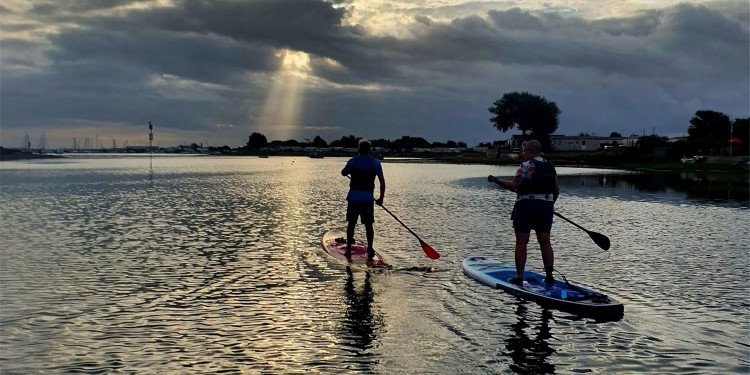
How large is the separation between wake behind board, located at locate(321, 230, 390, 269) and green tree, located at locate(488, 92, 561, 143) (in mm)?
175400

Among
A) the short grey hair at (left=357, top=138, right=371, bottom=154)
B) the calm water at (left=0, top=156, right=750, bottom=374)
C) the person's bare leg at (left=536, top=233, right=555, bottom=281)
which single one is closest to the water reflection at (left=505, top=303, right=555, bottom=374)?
the calm water at (left=0, top=156, right=750, bottom=374)

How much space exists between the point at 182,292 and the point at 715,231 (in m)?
19.6

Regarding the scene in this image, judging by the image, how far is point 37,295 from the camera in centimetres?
1276

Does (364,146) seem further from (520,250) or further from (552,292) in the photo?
(552,292)

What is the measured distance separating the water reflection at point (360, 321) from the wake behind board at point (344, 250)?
1757mm

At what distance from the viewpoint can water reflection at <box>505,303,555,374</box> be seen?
866cm

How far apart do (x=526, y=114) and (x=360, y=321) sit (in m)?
186

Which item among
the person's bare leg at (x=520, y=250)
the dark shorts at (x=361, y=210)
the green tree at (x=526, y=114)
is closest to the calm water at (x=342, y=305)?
the person's bare leg at (x=520, y=250)

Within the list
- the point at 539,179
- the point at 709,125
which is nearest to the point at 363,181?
the point at 539,179

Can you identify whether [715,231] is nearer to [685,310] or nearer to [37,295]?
[685,310]

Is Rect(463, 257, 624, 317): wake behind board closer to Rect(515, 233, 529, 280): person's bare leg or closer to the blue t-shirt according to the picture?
Rect(515, 233, 529, 280): person's bare leg

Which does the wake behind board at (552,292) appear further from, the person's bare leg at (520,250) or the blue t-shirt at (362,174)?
the blue t-shirt at (362,174)

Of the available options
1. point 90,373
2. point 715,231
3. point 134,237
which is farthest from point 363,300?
point 715,231

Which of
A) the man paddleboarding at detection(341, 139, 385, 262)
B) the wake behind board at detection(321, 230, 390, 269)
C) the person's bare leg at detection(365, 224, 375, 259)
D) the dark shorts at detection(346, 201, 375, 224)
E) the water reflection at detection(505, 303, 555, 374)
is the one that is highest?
the man paddleboarding at detection(341, 139, 385, 262)
